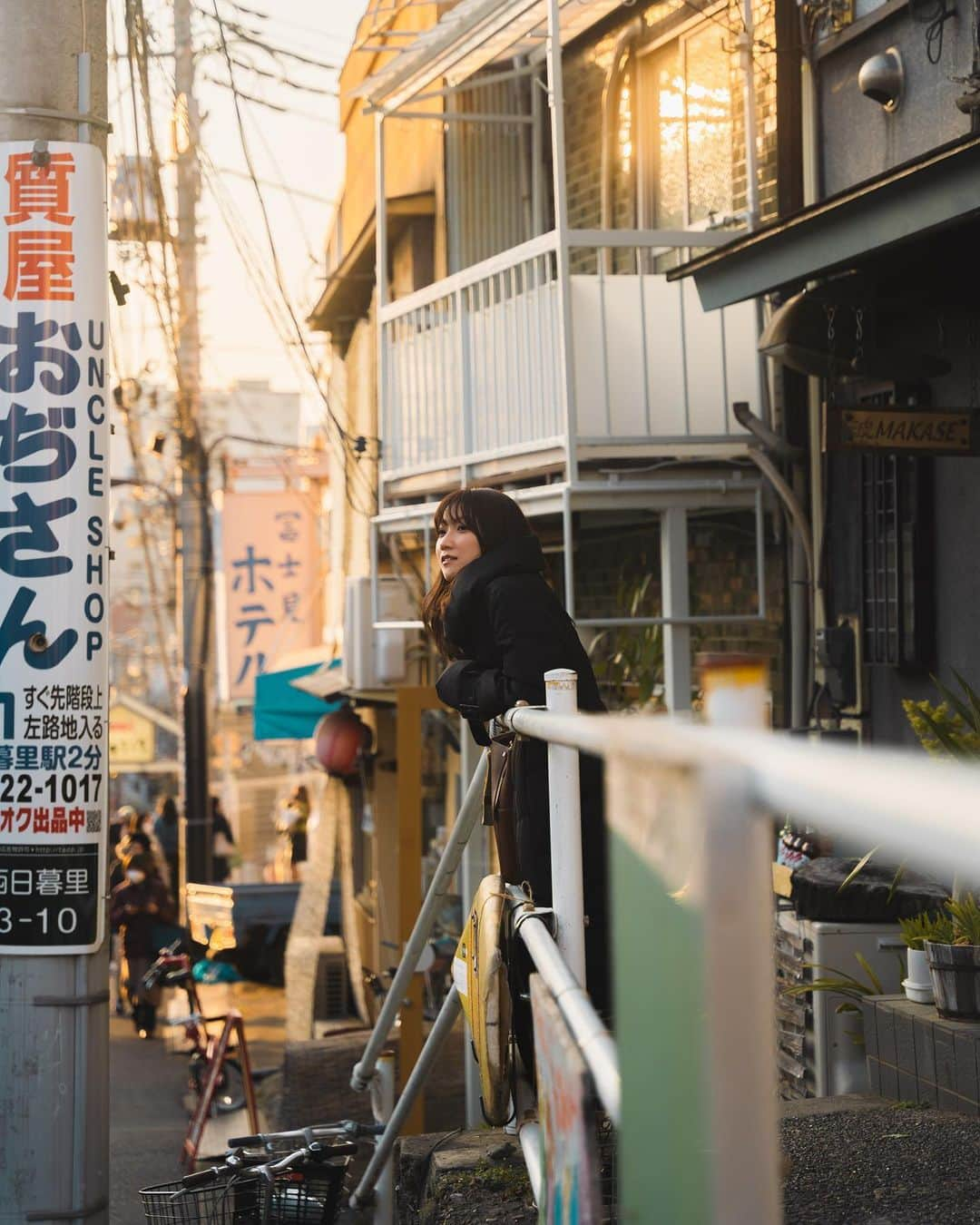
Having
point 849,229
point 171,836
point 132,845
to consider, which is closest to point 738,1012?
point 849,229

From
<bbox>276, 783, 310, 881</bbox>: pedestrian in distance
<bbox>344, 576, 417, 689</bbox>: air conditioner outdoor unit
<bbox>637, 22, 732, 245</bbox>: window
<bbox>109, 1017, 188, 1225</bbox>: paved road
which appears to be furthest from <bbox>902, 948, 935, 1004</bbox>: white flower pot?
<bbox>276, 783, 310, 881</bbox>: pedestrian in distance

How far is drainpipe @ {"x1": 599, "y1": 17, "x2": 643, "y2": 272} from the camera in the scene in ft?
36.7

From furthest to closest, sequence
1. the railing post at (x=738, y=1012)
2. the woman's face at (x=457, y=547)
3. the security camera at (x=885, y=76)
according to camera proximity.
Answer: the security camera at (x=885, y=76), the woman's face at (x=457, y=547), the railing post at (x=738, y=1012)

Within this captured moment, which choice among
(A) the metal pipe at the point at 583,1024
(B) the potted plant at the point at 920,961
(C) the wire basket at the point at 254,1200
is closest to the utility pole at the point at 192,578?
(C) the wire basket at the point at 254,1200

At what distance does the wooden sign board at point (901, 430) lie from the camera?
689 cm

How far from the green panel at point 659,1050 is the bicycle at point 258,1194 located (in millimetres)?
4165

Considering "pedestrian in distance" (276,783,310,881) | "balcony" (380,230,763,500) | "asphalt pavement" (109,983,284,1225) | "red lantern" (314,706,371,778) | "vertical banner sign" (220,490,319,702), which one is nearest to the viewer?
"balcony" (380,230,763,500)

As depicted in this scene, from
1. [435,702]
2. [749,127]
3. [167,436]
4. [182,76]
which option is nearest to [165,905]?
[167,436]

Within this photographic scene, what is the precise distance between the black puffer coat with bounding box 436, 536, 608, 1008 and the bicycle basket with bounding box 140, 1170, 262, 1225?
215 centimetres

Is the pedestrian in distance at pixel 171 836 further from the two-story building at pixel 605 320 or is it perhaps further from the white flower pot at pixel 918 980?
the white flower pot at pixel 918 980

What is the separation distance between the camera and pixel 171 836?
79.6 ft

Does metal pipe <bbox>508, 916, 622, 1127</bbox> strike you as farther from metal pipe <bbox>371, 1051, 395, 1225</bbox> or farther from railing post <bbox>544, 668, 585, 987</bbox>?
metal pipe <bbox>371, 1051, 395, 1225</bbox>

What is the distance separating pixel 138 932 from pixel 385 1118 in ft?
37.0

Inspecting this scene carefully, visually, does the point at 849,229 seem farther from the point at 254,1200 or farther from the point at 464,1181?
the point at 254,1200
